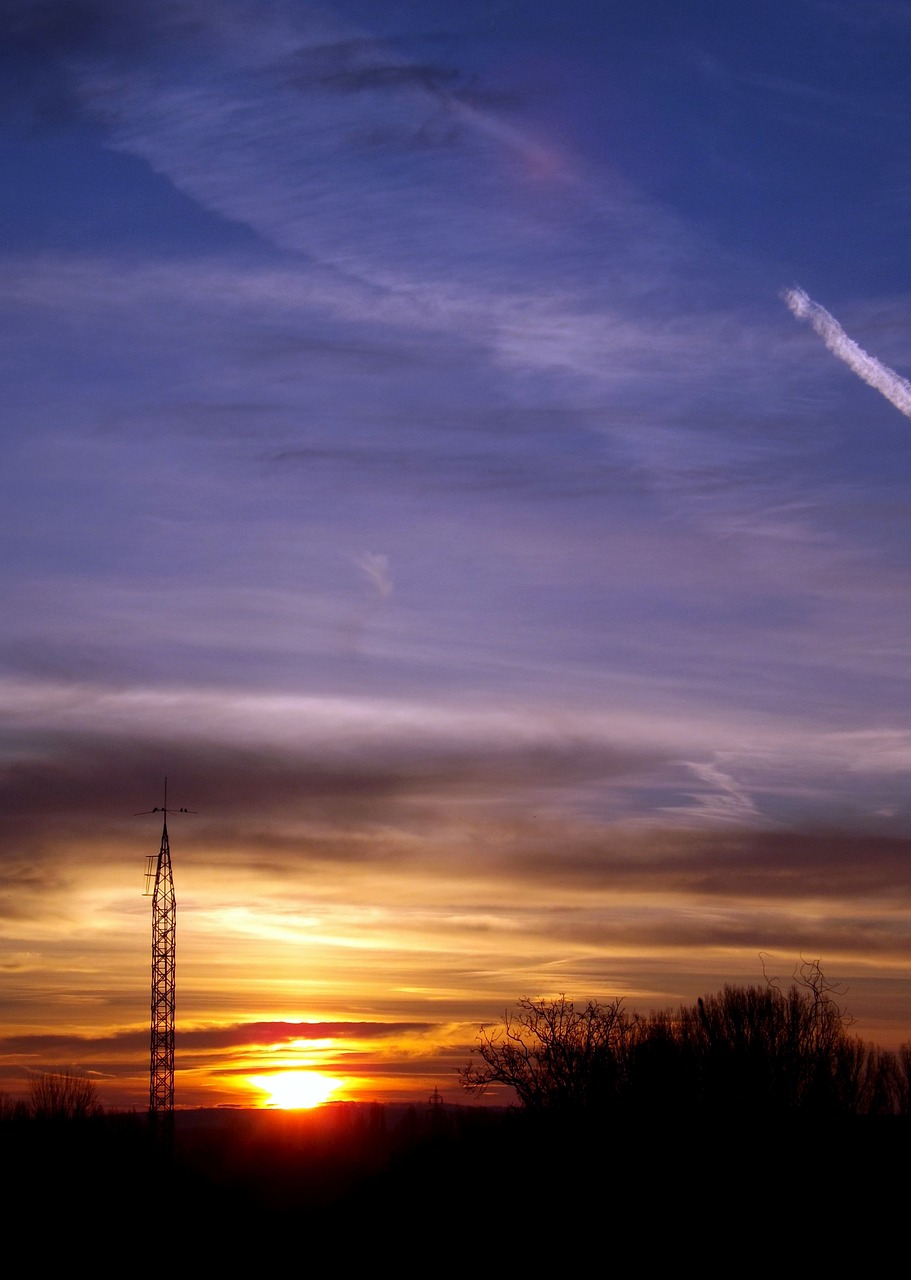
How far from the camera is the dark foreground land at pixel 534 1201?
2180 inches

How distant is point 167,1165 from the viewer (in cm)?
8075

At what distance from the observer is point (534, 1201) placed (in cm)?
6306

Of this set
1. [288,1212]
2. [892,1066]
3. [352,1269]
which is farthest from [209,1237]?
[892,1066]

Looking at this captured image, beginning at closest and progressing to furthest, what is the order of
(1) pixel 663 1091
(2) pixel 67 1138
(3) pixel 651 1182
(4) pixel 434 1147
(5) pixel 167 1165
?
(3) pixel 651 1182 → (1) pixel 663 1091 → (5) pixel 167 1165 → (2) pixel 67 1138 → (4) pixel 434 1147

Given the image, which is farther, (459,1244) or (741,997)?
(741,997)

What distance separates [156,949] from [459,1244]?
20.7m

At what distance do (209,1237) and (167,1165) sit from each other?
260 inches

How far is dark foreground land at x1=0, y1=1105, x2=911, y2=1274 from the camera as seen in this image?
55.4 meters

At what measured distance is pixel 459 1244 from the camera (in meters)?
67.4

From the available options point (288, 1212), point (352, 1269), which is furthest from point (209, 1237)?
point (288, 1212)

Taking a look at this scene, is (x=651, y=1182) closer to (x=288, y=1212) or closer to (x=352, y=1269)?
(x=352, y=1269)

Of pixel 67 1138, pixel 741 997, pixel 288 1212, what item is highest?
pixel 741 997

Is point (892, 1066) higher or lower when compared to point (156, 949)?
lower

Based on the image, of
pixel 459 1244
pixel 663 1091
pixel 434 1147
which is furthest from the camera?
pixel 434 1147
